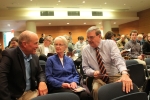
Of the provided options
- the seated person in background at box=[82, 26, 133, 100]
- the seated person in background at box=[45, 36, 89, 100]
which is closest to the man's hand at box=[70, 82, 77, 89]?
the seated person in background at box=[45, 36, 89, 100]

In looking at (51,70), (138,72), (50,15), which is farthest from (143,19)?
(51,70)

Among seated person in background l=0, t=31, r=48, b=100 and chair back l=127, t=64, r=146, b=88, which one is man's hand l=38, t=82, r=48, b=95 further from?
chair back l=127, t=64, r=146, b=88

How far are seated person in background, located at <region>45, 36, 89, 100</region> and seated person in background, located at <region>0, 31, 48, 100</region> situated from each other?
0.26m

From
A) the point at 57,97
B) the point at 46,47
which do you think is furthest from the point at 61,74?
the point at 46,47

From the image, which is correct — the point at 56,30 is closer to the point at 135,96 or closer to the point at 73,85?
the point at 73,85

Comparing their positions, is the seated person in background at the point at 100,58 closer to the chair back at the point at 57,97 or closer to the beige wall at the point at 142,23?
the chair back at the point at 57,97

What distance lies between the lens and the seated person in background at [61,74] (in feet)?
7.49

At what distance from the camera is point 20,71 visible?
1936 mm

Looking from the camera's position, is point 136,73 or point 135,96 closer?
point 135,96

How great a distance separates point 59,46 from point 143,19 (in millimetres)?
14392

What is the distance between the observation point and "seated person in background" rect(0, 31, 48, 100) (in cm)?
186

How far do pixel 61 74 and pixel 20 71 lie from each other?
690 millimetres

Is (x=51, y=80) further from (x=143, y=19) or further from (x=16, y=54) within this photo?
(x=143, y=19)

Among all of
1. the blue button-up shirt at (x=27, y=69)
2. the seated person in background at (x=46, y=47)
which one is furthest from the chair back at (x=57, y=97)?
the seated person in background at (x=46, y=47)
